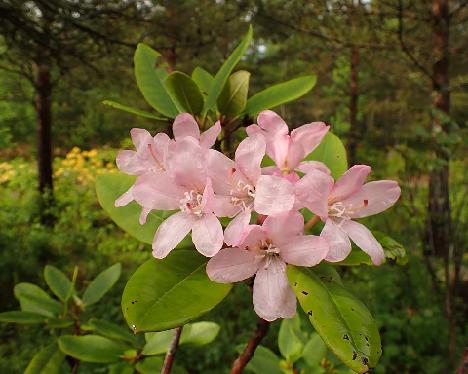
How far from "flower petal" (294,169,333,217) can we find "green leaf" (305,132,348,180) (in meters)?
0.26

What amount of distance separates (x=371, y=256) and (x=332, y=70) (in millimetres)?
9730

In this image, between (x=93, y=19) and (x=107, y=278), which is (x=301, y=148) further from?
(x=93, y=19)

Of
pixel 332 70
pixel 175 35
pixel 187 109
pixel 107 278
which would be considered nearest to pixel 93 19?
pixel 175 35

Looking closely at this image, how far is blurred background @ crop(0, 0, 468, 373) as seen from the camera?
2.80 meters

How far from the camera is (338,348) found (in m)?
0.54

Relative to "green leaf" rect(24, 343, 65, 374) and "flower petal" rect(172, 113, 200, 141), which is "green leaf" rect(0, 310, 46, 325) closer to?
"green leaf" rect(24, 343, 65, 374)

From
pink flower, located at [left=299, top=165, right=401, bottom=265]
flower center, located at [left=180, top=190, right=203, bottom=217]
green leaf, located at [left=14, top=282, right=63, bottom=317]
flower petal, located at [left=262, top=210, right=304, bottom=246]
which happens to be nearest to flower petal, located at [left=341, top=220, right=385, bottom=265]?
pink flower, located at [left=299, top=165, right=401, bottom=265]

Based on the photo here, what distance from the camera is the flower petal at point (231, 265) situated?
601 millimetres

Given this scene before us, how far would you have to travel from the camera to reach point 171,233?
26.0 inches

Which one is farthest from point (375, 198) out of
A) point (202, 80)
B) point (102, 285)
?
point (102, 285)

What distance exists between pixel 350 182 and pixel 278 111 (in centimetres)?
366

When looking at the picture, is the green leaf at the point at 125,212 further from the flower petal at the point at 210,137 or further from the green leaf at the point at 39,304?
the green leaf at the point at 39,304

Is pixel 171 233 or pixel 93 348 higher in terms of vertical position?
pixel 171 233

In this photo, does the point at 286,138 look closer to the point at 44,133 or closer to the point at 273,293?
the point at 273,293
